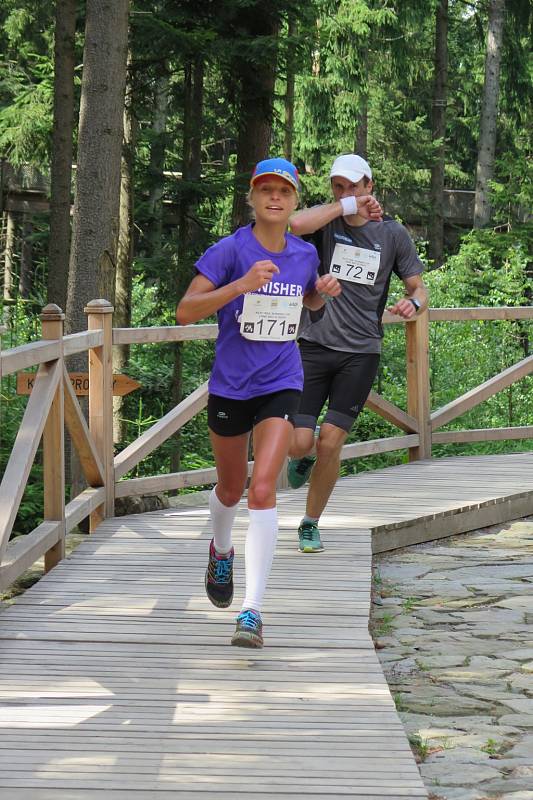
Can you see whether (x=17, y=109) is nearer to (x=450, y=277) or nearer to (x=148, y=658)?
(x=450, y=277)

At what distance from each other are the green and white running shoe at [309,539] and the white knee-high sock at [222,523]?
1.68 m

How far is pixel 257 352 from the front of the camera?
511 cm

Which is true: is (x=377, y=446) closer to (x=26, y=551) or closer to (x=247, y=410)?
Answer: (x=26, y=551)

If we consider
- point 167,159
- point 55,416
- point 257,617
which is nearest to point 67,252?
point 167,159

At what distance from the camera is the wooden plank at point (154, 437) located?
802 centimetres

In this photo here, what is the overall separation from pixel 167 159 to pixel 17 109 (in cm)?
281

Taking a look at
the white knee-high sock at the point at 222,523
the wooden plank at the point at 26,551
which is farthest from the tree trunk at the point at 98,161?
the white knee-high sock at the point at 222,523

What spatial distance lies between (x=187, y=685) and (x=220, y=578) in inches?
32.0

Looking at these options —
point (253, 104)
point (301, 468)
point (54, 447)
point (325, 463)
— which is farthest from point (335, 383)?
point (253, 104)

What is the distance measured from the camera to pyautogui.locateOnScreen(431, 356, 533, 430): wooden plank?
1060cm

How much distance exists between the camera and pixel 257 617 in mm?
5008

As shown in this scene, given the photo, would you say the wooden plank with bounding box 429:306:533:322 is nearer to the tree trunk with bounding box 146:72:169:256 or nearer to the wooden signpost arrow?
the wooden signpost arrow

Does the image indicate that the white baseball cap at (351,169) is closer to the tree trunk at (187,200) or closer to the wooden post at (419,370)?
the wooden post at (419,370)

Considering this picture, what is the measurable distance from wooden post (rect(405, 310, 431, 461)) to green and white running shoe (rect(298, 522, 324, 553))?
332cm
